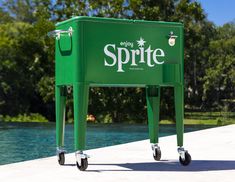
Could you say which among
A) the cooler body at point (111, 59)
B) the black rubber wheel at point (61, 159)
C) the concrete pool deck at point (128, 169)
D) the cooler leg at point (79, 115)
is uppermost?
the cooler body at point (111, 59)

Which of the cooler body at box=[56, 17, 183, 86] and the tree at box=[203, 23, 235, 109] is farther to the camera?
the tree at box=[203, 23, 235, 109]

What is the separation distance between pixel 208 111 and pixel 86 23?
37018 millimetres

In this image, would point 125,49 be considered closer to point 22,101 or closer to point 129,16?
point 129,16

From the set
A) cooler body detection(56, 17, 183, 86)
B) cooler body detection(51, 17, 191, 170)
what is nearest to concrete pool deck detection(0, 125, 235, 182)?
cooler body detection(51, 17, 191, 170)

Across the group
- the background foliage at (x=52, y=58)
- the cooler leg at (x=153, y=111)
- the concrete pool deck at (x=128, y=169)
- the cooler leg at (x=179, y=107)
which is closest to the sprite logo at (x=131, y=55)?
the cooler leg at (x=179, y=107)

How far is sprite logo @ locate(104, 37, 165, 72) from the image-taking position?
5.87 meters

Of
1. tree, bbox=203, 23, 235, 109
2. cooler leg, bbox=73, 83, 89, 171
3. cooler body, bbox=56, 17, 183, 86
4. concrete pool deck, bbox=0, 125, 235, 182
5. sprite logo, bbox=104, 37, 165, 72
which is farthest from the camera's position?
tree, bbox=203, 23, 235, 109

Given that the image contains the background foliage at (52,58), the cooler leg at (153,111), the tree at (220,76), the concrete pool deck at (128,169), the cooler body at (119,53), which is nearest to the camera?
the concrete pool deck at (128,169)

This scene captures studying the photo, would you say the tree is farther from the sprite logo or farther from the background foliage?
the sprite logo

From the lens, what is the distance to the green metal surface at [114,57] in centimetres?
566

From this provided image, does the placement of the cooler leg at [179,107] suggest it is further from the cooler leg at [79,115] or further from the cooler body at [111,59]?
the cooler leg at [79,115]

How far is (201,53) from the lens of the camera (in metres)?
38.9

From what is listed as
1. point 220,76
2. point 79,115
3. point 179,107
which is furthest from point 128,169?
point 220,76

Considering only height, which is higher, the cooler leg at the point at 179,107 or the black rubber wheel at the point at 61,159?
the cooler leg at the point at 179,107
